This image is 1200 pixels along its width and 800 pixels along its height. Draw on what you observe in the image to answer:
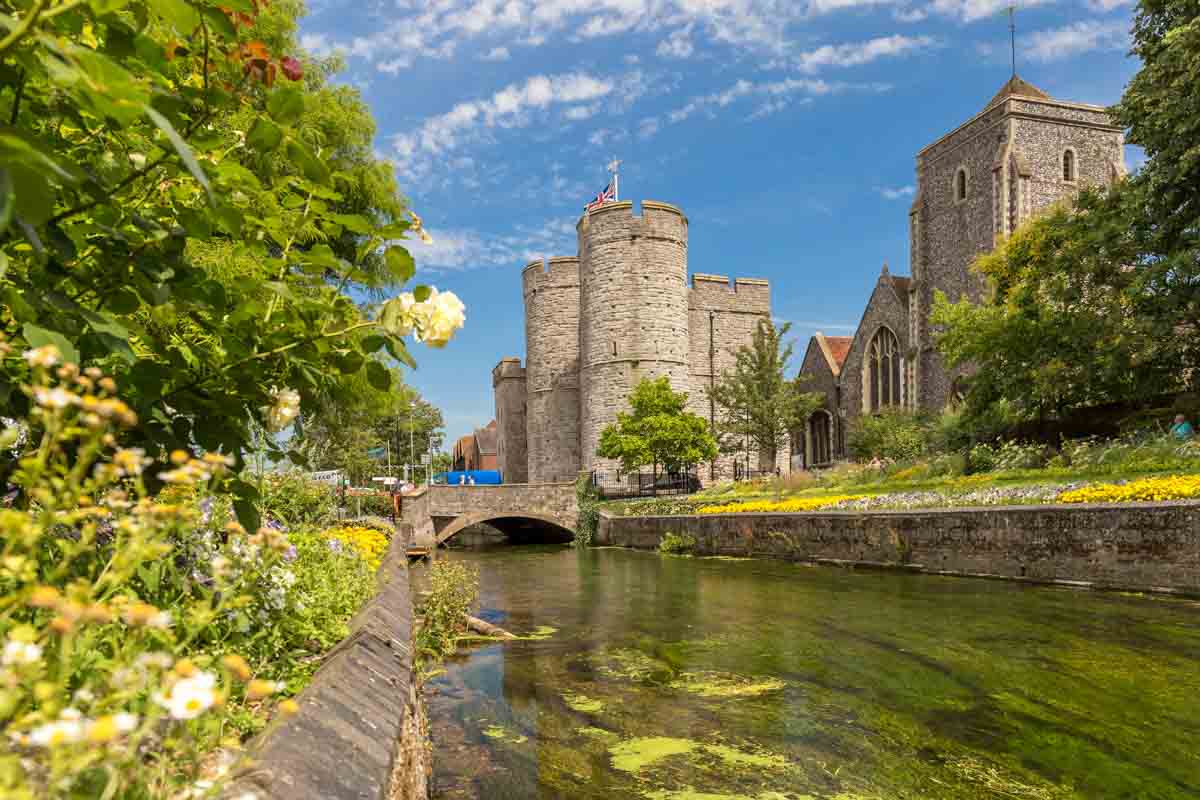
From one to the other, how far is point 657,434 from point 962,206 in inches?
702

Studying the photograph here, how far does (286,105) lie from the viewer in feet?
6.09

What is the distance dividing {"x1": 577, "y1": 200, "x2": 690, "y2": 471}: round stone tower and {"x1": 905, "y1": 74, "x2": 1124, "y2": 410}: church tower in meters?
11.3

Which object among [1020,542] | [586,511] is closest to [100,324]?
[1020,542]

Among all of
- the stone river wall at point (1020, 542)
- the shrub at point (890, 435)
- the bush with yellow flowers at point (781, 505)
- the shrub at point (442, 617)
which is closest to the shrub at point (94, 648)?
the shrub at point (442, 617)

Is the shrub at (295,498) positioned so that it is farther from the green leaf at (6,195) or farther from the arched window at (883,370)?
the arched window at (883,370)

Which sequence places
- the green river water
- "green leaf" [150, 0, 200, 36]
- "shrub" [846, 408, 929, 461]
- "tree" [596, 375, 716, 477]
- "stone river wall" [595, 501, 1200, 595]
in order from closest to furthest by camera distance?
"green leaf" [150, 0, 200, 36], the green river water, "stone river wall" [595, 501, 1200, 595], "shrub" [846, 408, 929, 461], "tree" [596, 375, 716, 477]

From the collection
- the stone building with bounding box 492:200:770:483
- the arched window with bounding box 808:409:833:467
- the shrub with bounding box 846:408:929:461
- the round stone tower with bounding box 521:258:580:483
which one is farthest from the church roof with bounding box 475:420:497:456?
the shrub with bounding box 846:408:929:461

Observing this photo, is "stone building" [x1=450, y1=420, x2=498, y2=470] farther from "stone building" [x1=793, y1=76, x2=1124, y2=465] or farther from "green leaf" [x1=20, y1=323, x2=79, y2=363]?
"green leaf" [x1=20, y1=323, x2=79, y2=363]

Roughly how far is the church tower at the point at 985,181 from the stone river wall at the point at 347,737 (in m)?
33.7

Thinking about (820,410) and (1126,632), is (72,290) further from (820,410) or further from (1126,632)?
(820,410)

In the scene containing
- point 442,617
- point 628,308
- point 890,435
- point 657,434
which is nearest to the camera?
point 442,617

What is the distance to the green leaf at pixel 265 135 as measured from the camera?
1.85 meters

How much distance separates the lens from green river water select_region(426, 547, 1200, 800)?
4.38m

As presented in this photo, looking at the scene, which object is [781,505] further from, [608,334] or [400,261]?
[400,261]
